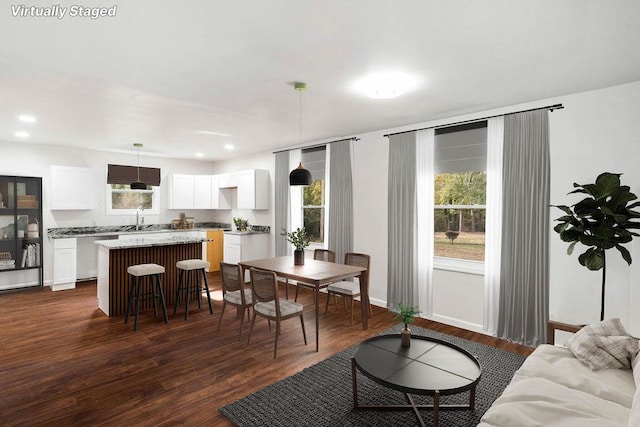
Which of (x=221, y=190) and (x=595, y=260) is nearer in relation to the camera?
(x=595, y=260)

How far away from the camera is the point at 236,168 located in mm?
8250

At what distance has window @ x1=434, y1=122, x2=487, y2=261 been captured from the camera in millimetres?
4375

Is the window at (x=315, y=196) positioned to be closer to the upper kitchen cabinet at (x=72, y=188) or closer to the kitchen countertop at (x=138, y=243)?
the kitchen countertop at (x=138, y=243)

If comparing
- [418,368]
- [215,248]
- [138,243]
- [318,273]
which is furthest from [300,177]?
[215,248]

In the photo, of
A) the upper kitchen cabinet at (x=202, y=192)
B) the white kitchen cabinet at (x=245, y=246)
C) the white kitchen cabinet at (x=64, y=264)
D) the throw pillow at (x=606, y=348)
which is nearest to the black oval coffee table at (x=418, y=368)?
the throw pillow at (x=606, y=348)

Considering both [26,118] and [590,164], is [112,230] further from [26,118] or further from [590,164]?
[590,164]

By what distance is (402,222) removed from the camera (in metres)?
4.92

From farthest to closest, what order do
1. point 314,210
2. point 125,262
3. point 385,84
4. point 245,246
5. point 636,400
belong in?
point 245,246 → point 314,210 → point 125,262 → point 385,84 → point 636,400

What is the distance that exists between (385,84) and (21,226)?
6.75 m

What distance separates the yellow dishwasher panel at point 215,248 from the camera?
793 centimetres

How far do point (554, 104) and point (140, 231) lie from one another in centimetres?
735

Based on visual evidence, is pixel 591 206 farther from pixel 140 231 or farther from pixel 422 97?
pixel 140 231

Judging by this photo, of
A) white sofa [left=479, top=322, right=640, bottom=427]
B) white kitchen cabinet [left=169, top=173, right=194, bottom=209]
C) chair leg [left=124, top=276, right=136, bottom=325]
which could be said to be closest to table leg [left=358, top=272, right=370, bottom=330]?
white sofa [left=479, top=322, right=640, bottom=427]

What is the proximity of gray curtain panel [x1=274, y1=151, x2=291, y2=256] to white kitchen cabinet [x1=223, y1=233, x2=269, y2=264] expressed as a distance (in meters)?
0.47
